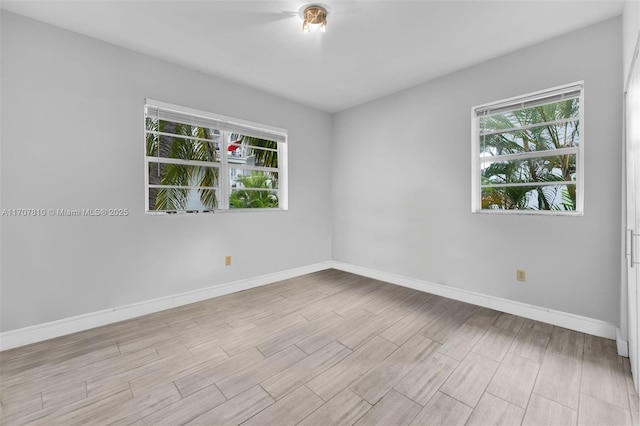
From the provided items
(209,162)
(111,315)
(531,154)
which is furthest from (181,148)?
(531,154)

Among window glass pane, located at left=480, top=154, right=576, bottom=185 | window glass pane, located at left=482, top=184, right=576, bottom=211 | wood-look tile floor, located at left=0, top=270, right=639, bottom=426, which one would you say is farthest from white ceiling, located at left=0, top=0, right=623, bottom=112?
wood-look tile floor, located at left=0, top=270, right=639, bottom=426

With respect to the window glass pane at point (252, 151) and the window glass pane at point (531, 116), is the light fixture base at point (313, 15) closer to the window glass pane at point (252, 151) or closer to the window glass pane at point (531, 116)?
the window glass pane at point (252, 151)

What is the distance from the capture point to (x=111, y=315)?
2.59 m

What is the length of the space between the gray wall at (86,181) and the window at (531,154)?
304 cm

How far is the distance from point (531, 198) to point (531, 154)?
445 mm

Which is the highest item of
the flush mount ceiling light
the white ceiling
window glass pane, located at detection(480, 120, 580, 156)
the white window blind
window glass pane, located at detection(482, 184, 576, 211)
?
the white ceiling

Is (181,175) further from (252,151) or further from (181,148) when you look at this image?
(252,151)

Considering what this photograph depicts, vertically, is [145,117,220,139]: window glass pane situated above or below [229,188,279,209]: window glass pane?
above

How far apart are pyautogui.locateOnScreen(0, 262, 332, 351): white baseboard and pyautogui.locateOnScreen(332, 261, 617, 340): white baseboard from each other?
198 centimetres

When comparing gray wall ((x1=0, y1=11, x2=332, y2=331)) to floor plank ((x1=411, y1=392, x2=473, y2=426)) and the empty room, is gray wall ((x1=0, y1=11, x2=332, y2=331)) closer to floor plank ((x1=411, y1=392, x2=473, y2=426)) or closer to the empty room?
the empty room

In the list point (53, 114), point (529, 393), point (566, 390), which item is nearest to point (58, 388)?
point (53, 114)

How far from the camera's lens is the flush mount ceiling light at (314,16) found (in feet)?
6.94

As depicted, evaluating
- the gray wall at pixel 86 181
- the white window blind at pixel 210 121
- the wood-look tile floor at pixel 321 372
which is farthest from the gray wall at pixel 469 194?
the gray wall at pixel 86 181

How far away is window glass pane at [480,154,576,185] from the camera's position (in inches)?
99.8
